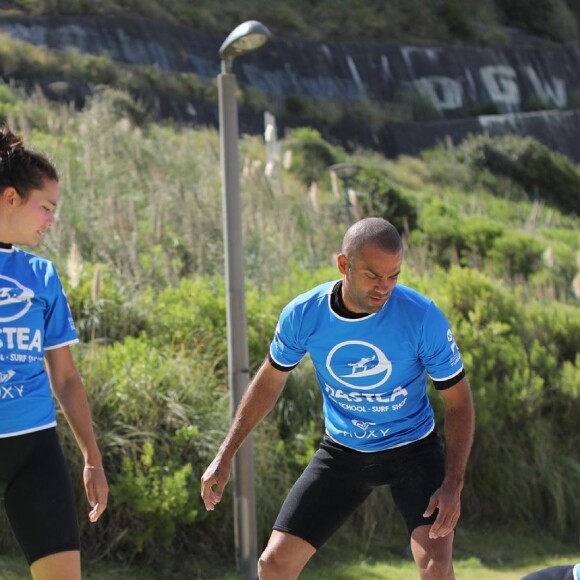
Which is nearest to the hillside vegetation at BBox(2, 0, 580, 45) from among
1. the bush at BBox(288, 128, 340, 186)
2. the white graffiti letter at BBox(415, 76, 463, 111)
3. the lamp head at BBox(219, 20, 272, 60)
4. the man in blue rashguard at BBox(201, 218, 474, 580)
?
the white graffiti letter at BBox(415, 76, 463, 111)

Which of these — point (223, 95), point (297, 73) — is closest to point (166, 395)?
point (223, 95)

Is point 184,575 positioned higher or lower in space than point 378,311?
lower

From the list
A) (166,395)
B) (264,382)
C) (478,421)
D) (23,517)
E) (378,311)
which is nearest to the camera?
(23,517)

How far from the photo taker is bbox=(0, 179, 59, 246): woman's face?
4.00m

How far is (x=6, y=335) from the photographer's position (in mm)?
3879

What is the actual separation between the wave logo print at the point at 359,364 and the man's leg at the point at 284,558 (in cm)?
66

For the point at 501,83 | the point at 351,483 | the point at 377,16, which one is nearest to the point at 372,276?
the point at 351,483

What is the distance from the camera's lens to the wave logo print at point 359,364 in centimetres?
429

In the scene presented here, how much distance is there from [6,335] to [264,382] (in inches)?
44.6

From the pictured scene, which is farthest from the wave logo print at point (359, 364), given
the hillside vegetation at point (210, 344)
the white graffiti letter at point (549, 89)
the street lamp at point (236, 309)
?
the white graffiti letter at point (549, 89)

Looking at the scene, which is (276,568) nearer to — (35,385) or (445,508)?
(445,508)

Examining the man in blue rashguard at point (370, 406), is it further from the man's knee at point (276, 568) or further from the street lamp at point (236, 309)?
the street lamp at point (236, 309)

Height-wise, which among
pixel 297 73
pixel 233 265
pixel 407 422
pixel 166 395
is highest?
pixel 407 422

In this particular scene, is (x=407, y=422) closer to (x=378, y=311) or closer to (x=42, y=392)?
(x=378, y=311)
